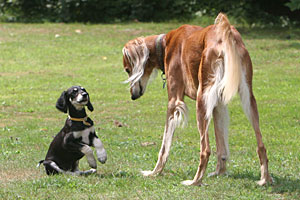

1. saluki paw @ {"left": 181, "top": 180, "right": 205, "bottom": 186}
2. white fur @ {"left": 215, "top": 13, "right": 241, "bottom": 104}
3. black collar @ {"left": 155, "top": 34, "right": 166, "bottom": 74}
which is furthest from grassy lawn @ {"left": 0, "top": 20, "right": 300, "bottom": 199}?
black collar @ {"left": 155, "top": 34, "right": 166, "bottom": 74}

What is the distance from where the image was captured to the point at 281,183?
20.7ft

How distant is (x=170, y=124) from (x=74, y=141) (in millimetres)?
1212

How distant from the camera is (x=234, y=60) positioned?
5980mm

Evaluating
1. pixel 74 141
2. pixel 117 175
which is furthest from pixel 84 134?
pixel 117 175

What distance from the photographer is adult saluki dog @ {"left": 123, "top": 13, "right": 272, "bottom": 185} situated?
607cm

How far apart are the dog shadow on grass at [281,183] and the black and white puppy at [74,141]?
5.55 feet

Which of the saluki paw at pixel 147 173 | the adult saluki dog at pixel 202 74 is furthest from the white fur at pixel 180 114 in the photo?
the saluki paw at pixel 147 173

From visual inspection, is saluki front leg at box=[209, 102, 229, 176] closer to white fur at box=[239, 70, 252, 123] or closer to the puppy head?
white fur at box=[239, 70, 252, 123]

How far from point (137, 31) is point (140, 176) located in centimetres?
1625

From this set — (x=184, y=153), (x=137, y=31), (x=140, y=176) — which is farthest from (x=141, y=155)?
(x=137, y=31)

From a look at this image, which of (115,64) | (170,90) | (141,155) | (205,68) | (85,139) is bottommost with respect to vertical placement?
(115,64)

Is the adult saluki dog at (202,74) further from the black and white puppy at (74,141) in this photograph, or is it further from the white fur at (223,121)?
the black and white puppy at (74,141)

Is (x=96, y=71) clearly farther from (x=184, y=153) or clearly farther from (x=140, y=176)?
(x=140, y=176)

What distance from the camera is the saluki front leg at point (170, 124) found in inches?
271
